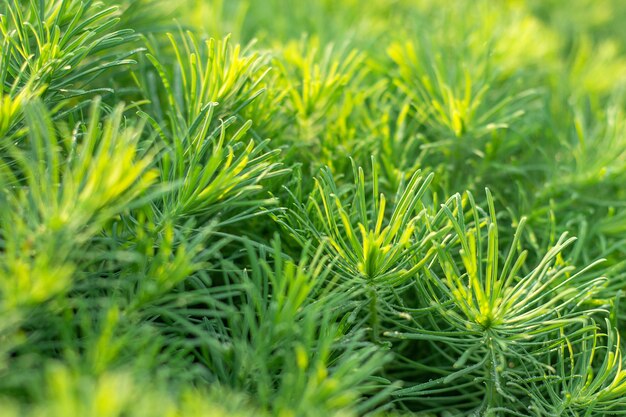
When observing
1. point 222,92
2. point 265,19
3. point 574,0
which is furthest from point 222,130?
point 574,0

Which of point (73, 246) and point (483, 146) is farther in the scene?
point (483, 146)

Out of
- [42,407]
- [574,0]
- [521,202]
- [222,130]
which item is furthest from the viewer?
[574,0]

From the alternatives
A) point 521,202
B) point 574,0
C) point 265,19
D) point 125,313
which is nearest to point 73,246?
point 125,313

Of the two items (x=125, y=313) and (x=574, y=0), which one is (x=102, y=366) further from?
(x=574, y=0)

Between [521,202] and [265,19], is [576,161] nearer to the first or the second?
[521,202]

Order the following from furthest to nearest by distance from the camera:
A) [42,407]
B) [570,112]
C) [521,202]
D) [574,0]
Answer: [574,0], [570,112], [521,202], [42,407]

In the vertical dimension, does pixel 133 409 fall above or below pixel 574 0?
below
